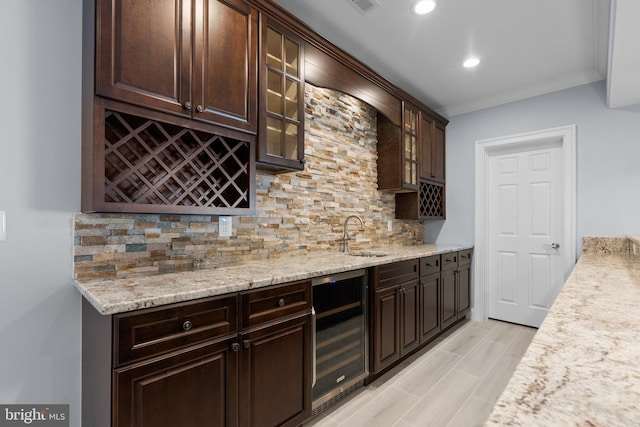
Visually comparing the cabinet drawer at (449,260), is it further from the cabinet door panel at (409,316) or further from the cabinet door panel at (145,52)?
the cabinet door panel at (145,52)

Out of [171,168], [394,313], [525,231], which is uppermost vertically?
[171,168]

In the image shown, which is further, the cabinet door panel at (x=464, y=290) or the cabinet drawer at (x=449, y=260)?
the cabinet door panel at (x=464, y=290)

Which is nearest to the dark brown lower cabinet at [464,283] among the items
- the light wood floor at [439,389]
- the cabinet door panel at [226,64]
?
the light wood floor at [439,389]

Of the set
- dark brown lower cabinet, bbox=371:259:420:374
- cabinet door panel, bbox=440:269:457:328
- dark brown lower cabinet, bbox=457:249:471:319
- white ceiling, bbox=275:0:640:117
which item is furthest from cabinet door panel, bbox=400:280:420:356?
white ceiling, bbox=275:0:640:117

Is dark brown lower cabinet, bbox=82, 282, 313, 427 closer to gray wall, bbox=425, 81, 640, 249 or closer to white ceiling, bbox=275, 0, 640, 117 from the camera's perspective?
white ceiling, bbox=275, 0, 640, 117

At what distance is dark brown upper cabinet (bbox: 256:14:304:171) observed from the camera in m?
2.00

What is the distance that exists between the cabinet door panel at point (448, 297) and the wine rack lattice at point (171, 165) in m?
2.33

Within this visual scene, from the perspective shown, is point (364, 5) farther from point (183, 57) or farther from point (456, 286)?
point (456, 286)

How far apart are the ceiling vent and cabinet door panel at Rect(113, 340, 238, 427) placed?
2207 millimetres

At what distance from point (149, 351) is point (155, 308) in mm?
162

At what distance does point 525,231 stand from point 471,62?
200 cm

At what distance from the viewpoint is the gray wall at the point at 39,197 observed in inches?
57.0

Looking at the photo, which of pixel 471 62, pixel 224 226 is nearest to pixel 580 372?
pixel 224 226

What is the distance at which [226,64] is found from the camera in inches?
71.1
